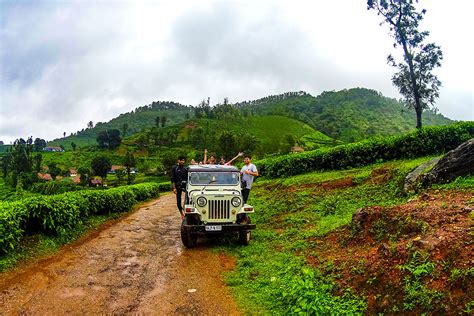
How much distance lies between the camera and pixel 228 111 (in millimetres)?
135750

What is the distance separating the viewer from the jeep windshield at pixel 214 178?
1173 centimetres

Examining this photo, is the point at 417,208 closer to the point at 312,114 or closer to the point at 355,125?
the point at 355,125

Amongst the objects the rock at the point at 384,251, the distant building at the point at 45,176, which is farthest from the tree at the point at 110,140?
the rock at the point at 384,251

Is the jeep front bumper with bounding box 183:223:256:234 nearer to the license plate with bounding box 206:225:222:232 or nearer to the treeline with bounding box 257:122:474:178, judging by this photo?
the license plate with bounding box 206:225:222:232

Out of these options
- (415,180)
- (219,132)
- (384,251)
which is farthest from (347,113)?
(384,251)

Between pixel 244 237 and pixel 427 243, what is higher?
pixel 427 243

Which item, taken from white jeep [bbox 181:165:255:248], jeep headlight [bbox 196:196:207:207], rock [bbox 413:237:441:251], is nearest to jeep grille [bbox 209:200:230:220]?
white jeep [bbox 181:165:255:248]

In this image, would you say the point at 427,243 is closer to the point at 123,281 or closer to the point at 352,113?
the point at 123,281

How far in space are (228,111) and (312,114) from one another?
3430cm

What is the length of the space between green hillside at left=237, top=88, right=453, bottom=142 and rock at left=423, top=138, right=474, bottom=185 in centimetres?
9558

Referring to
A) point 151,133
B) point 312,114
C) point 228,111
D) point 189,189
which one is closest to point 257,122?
point 228,111

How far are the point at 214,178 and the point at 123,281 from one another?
4.67m

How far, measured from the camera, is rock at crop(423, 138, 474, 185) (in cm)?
1037

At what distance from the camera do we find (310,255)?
8.41 metres
